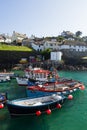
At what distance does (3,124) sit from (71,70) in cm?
4750

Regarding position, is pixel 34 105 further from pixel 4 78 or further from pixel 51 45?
pixel 51 45

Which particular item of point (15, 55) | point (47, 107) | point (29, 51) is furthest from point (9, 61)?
point (47, 107)

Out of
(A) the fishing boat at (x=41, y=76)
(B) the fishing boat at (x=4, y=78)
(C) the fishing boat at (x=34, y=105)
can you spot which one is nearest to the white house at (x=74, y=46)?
(B) the fishing boat at (x=4, y=78)

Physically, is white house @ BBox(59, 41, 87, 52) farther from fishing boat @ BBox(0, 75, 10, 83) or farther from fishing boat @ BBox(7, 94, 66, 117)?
fishing boat @ BBox(7, 94, 66, 117)

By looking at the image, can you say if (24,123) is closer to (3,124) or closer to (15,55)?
(3,124)

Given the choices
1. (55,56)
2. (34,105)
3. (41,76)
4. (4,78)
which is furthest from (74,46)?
(34,105)

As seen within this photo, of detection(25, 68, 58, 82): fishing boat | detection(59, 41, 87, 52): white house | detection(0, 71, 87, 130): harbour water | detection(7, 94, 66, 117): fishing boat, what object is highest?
detection(59, 41, 87, 52): white house

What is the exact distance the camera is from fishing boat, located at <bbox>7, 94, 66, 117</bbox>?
24688mm

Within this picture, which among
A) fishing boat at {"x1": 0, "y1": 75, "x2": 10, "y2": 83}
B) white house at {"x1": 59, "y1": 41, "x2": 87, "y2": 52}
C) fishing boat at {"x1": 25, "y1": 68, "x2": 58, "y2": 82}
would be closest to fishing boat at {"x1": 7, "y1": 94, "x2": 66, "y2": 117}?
fishing boat at {"x1": 25, "y1": 68, "x2": 58, "y2": 82}

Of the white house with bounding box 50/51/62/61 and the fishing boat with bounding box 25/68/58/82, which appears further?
the white house with bounding box 50/51/62/61

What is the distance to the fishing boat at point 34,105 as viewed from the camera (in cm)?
2469

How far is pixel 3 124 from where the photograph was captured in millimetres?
22547

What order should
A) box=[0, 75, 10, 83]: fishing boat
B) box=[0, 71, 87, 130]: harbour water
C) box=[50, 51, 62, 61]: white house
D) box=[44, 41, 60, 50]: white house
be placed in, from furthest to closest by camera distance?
box=[44, 41, 60, 50]: white house → box=[50, 51, 62, 61]: white house → box=[0, 75, 10, 83]: fishing boat → box=[0, 71, 87, 130]: harbour water

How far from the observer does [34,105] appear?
83.5ft
